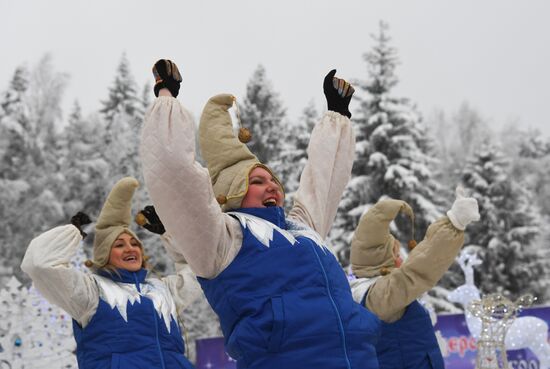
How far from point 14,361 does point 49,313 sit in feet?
1.98

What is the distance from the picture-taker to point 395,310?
14.6 ft

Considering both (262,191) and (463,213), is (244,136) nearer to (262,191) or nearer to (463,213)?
(262,191)

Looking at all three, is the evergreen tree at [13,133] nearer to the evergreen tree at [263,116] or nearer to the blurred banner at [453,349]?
the evergreen tree at [263,116]

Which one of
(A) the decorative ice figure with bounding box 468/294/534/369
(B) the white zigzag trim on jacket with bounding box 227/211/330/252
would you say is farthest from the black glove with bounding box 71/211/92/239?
(A) the decorative ice figure with bounding box 468/294/534/369

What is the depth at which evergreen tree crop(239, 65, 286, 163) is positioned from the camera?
23391 mm

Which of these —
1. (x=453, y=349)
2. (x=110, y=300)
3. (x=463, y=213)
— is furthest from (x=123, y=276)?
(x=453, y=349)

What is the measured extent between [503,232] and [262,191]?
19145 mm

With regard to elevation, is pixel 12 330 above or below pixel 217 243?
below

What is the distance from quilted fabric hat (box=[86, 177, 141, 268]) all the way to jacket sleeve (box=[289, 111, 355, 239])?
6.10 ft

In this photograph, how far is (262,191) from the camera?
10.8 ft

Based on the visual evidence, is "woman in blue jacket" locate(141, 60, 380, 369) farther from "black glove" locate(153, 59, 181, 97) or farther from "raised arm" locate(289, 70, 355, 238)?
"raised arm" locate(289, 70, 355, 238)

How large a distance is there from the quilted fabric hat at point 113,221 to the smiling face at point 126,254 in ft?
0.10

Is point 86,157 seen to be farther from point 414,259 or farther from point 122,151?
point 414,259

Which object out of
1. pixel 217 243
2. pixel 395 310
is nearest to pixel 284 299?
pixel 217 243
